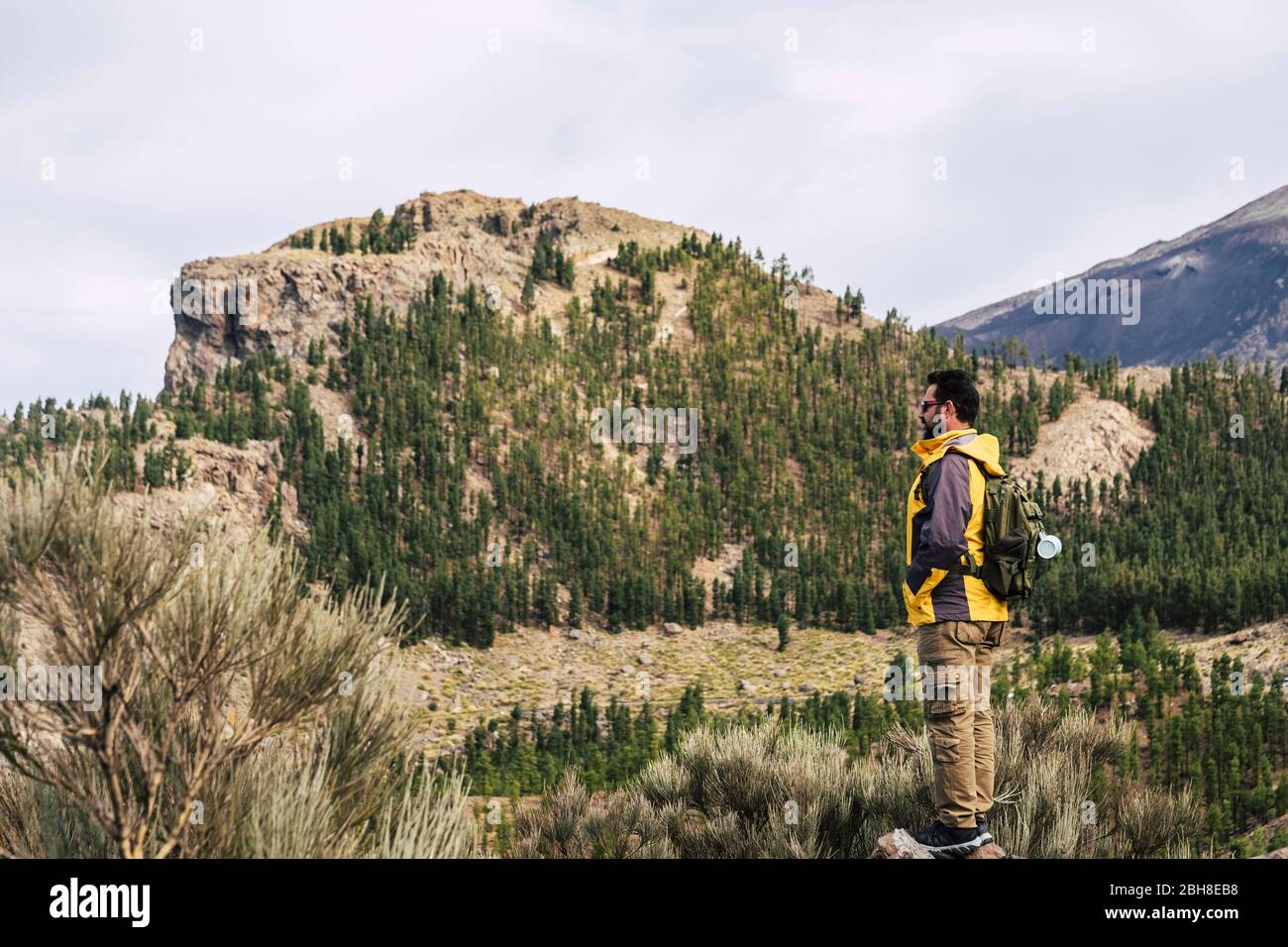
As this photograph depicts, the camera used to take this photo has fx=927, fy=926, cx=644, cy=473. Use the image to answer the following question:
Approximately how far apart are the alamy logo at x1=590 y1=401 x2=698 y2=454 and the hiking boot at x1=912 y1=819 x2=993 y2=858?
115 ft

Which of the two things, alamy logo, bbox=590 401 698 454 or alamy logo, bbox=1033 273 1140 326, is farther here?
alamy logo, bbox=590 401 698 454

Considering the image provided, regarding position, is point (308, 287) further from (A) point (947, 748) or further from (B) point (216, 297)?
(A) point (947, 748)

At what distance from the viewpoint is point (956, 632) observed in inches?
177

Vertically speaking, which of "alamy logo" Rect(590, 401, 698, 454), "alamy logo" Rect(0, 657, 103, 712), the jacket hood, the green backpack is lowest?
"alamy logo" Rect(0, 657, 103, 712)

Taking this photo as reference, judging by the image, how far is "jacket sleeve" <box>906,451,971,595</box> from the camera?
14.5 feet

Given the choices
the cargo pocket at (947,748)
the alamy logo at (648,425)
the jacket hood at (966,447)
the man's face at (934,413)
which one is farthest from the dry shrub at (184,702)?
the alamy logo at (648,425)

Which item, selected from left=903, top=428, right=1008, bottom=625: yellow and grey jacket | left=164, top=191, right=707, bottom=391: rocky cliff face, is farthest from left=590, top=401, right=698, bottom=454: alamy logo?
left=903, top=428, right=1008, bottom=625: yellow and grey jacket

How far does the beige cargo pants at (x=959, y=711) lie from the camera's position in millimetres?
4496

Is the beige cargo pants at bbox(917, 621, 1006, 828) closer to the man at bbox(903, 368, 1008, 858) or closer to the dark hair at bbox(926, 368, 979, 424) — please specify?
the man at bbox(903, 368, 1008, 858)

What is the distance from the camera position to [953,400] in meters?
4.86

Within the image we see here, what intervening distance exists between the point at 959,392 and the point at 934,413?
0.61 ft
